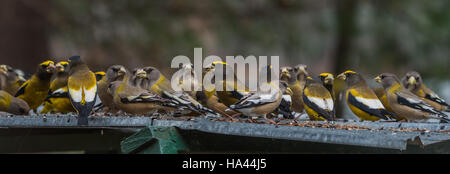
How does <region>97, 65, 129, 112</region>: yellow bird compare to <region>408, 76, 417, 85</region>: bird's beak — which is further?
<region>408, 76, 417, 85</region>: bird's beak

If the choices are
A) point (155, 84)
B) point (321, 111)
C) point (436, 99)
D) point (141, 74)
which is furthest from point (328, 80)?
point (141, 74)

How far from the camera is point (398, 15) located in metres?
17.1

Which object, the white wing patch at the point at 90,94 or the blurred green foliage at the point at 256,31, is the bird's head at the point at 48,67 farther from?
the blurred green foliage at the point at 256,31

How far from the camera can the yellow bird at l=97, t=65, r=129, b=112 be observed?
7.52 metres

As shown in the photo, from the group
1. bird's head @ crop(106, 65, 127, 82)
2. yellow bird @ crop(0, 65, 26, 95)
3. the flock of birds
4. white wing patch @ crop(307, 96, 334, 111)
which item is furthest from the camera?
yellow bird @ crop(0, 65, 26, 95)

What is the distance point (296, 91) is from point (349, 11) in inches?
380

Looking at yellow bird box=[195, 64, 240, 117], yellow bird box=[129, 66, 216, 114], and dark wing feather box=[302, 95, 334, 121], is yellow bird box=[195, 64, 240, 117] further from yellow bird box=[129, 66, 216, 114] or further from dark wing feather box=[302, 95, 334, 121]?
dark wing feather box=[302, 95, 334, 121]

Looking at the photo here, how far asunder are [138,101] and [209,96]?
887 millimetres

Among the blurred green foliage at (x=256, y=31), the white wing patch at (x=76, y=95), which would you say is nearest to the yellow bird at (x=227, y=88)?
the white wing patch at (x=76, y=95)

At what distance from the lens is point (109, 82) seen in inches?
303

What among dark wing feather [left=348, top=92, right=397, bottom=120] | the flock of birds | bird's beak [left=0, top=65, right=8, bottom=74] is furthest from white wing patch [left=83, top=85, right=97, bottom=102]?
dark wing feather [left=348, top=92, right=397, bottom=120]

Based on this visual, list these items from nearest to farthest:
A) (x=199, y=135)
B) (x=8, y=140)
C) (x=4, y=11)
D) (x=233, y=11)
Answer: (x=199, y=135) < (x=8, y=140) < (x=4, y=11) < (x=233, y=11)

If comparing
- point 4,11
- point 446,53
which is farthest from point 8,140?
point 446,53

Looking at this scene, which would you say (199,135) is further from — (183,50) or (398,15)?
(398,15)
